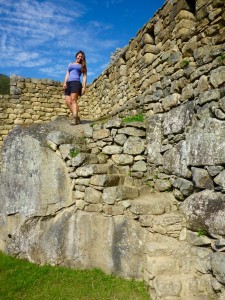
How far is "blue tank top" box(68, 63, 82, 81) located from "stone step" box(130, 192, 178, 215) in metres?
3.65

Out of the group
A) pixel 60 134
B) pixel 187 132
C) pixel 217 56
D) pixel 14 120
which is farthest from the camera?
pixel 14 120

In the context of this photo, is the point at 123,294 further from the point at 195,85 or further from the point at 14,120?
the point at 14,120

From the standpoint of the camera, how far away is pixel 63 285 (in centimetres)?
425

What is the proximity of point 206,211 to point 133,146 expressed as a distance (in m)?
1.89

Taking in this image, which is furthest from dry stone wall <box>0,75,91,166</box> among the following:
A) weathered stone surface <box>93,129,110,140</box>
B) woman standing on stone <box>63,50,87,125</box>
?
weathered stone surface <box>93,129,110,140</box>

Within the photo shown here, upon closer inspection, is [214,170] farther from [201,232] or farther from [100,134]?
[100,134]

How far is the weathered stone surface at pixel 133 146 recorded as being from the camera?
5113mm

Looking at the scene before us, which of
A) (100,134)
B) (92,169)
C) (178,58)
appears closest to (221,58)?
(178,58)

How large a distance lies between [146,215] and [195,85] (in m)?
2.17

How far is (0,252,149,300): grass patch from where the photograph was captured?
3.96m

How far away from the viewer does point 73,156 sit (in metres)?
5.20

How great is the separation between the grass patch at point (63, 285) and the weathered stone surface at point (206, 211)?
49.5 inches

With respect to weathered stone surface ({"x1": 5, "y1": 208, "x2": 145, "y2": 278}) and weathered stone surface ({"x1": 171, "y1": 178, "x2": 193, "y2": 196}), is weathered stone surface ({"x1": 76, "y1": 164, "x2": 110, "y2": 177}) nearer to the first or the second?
weathered stone surface ({"x1": 5, "y1": 208, "x2": 145, "y2": 278})

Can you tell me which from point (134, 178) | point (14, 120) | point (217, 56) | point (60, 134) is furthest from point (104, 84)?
point (217, 56)
